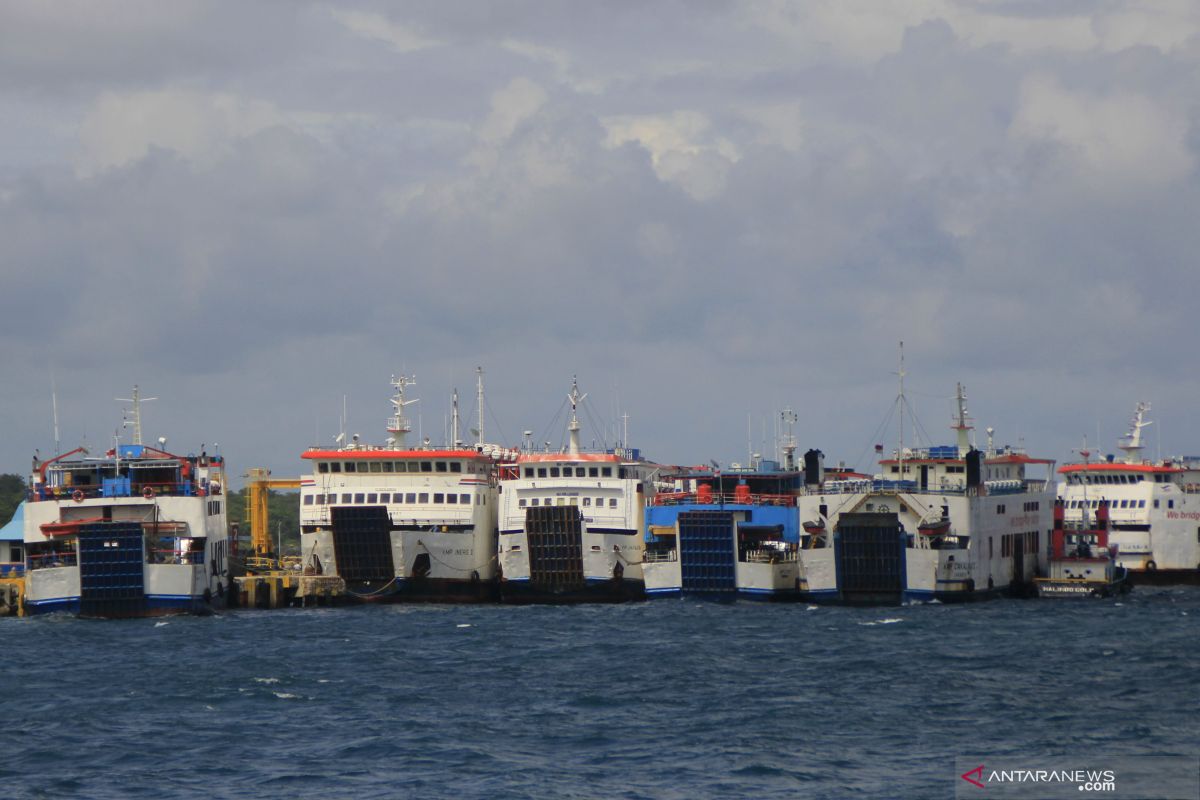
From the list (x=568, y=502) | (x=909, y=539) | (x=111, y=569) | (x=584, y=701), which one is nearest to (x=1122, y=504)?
(x=909, y=539)

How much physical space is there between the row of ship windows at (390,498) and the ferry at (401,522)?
6cm

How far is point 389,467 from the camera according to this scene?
10894 cm

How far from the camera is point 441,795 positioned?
51.6 m

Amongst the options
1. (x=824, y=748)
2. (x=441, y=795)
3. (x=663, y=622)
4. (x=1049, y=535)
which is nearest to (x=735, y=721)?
(x=824, y=748)

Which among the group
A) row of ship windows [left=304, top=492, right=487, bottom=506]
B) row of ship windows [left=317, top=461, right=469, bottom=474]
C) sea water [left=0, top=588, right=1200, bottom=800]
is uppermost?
row of ship windows [left=317, top=461, right=469, bottom=474]

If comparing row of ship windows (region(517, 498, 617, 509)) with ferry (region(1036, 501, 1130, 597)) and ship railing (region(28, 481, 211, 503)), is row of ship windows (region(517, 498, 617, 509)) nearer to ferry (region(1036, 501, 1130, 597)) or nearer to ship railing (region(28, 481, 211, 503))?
ship railing (region(28, 481, 211, 503))

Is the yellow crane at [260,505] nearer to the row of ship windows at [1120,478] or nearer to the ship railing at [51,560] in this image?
the ship railing at [51,560]

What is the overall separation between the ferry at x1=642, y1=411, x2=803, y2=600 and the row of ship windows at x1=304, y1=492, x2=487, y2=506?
11.0 metres

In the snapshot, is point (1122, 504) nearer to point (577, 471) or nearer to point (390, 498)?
point (577, 471)

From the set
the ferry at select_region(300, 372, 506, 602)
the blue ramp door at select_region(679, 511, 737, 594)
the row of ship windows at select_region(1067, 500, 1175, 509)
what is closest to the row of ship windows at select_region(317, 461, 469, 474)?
the ferry at select_region(300, 372, 506, 602)

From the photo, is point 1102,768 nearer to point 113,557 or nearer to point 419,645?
point 419,645

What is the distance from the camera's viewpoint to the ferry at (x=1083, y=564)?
107 meters

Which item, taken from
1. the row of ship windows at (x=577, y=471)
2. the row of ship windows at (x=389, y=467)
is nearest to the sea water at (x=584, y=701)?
the row of ship windows at (x=577, y=471)

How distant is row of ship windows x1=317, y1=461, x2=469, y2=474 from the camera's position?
108312mm
